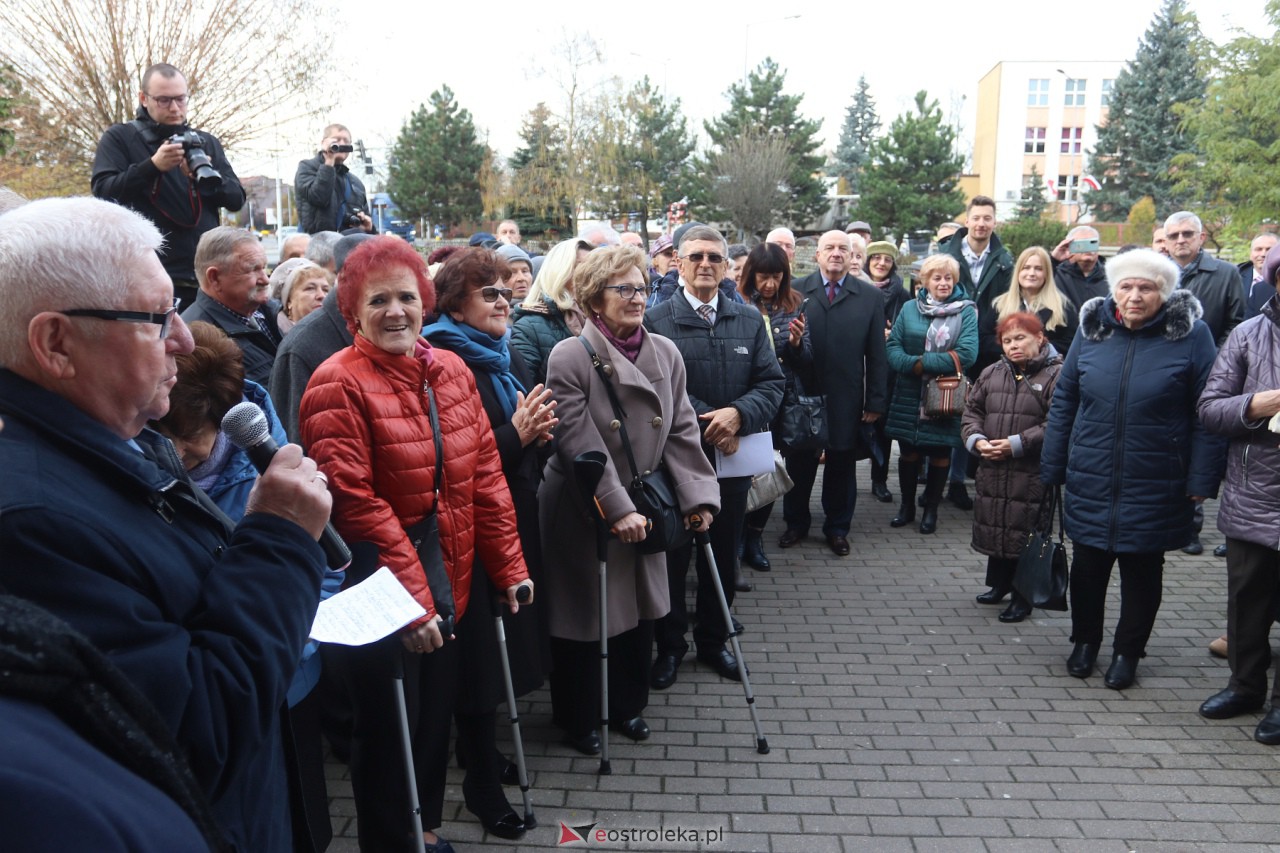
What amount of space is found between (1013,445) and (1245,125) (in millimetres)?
25096

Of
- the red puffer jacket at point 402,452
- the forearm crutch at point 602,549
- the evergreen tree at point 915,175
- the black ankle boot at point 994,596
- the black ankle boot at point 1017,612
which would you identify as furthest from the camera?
the evergreen tree at point 915,175

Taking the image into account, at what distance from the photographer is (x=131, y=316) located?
166 centimetres

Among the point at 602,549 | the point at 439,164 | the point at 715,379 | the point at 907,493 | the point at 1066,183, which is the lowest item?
the point at 907,493

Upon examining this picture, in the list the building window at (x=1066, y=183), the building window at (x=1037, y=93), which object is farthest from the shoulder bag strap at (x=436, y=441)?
the building window at (x=1037, y=93)

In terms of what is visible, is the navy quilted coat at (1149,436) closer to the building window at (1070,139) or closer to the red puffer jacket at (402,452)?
the red puffer jacket at (402,452)

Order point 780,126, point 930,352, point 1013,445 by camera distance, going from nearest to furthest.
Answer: point 1013,445, point 930,352, point 780,126

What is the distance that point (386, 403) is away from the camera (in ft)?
10.2

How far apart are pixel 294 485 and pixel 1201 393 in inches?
180

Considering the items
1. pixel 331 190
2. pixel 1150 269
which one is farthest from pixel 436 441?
pixel 331 190

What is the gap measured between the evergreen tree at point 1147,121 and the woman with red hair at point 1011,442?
4961 cm

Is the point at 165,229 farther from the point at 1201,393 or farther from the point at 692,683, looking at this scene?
the point at 1201,393

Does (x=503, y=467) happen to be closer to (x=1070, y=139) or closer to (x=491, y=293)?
(x=491, y=293)

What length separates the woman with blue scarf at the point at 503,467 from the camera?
12.3 ft

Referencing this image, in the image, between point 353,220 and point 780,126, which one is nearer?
point 353,220
